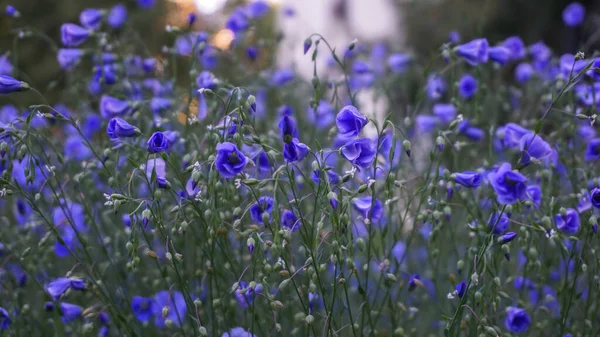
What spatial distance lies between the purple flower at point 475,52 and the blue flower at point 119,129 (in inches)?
52.2

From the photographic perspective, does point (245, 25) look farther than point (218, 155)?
Yes

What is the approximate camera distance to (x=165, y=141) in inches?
73.7

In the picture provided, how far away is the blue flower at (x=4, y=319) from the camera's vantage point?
2.27 meters

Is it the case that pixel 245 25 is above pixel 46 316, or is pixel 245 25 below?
above

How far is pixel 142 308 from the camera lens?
2.53 meters

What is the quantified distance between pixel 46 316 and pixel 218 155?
1595 mm

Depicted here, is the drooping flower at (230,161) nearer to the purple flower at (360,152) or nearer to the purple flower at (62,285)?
the purple flower at (360,152)

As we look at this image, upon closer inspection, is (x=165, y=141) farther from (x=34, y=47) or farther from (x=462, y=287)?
(x=34, y=47)

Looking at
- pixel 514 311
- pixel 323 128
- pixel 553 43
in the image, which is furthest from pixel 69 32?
pixel 553 43

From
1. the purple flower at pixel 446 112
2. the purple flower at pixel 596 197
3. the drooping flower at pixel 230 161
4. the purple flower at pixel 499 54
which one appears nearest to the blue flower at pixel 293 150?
the drooping flower at pixel 230 161

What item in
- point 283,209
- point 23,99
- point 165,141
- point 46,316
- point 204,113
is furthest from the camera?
point 23,99

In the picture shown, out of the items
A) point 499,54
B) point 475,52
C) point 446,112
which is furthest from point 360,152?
point 446,112

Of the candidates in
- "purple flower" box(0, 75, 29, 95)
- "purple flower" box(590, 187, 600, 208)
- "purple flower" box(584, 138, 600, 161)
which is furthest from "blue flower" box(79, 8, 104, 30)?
"purple flower" box(590, 187, 600, 208)

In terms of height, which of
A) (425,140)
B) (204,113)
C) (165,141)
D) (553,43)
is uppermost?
(165,141)
